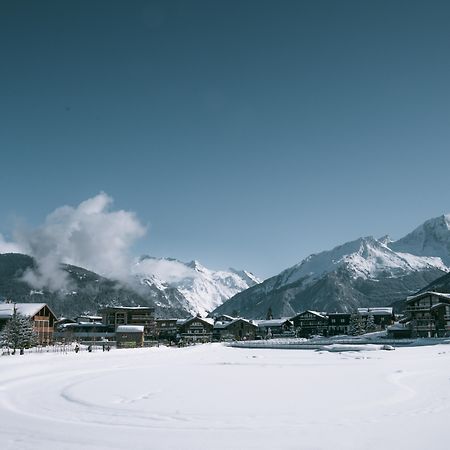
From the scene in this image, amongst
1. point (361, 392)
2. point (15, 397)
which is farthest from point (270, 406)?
point (15, 397)

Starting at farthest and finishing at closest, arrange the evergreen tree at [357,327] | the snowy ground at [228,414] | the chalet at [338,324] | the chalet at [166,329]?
the chalet at [338,324], the chalet at [166,329], the evergreen tree at [357,327], the snowy ground at [228,414]

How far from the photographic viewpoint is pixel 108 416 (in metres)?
16.9

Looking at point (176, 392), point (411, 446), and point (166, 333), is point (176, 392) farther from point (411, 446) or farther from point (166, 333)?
point (166, 333)

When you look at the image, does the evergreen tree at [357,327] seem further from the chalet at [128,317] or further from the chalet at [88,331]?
the chalet at [88,331]

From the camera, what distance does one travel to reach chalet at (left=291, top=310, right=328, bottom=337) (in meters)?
160

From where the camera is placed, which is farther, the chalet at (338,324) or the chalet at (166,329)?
the chalet at (338,324)

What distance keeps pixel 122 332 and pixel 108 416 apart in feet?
291

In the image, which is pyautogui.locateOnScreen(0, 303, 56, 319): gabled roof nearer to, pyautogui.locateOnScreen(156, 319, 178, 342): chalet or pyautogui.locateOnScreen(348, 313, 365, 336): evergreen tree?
pyautogui.locateOnScreen(156, 319, 178, 342): chalet

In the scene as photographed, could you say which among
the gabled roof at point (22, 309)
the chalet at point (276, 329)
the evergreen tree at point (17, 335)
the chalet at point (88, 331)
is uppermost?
the gabled roof at point (22, 309)

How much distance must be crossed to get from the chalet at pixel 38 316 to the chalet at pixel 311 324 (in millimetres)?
87599

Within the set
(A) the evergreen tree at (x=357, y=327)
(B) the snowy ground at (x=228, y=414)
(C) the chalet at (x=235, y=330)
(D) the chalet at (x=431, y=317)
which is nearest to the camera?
(B) the snowy ground at (x=228, y=414)

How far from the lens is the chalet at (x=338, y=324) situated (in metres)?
159

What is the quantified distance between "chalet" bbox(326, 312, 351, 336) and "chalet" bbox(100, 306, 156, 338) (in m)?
59.3

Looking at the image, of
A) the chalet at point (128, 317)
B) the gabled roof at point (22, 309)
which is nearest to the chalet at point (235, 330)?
the chalet at point (128, 317)
